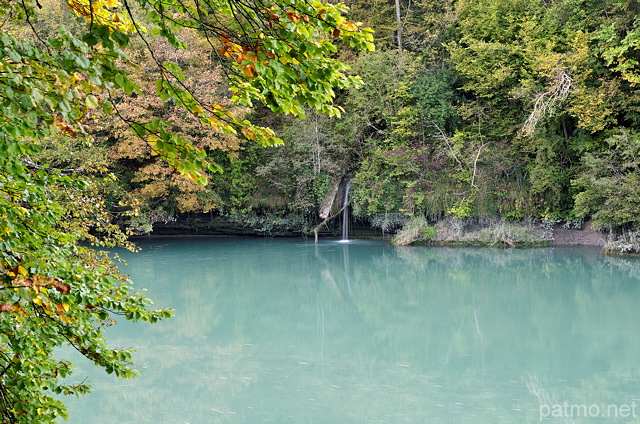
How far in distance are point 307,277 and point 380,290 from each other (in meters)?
2.00

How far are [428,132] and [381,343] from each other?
1031 centimetres

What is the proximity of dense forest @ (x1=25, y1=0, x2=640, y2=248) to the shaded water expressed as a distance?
9.02 ft

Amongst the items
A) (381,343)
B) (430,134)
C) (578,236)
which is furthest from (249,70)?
(578,236)

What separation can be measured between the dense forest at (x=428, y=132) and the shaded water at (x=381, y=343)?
275 cm

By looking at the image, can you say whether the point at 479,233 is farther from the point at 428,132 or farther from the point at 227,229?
the point at 227,229

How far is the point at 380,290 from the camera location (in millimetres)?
10914

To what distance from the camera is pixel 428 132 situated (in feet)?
53.8

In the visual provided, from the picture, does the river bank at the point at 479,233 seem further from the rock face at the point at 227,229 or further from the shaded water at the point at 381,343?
the shaded water at the point at 381,343

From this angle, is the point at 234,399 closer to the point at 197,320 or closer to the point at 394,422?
the point at 394,422

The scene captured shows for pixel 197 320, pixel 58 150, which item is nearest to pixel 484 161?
pixel 197 320

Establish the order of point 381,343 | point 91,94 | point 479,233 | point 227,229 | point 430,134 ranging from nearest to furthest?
1. point 91,94
2. point 381,343
3. point 479,233
4. point 430,134
5. point 227,229

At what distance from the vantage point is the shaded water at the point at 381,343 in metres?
5.26

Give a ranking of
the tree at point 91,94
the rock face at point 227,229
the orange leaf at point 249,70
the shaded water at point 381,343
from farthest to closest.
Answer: the rock face at point 227,229 < the shaded water at point 381,343 < the orange leaf at point 249,70 < the tree at point 91,94

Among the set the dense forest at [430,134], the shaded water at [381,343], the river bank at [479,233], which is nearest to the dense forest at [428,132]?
the dense forest at [430,134]
